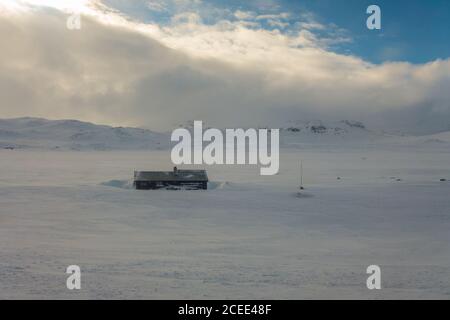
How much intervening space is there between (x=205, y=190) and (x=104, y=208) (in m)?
7.14

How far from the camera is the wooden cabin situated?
75.3 ft

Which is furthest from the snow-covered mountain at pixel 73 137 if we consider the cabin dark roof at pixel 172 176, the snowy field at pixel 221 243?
the snowy field at pixel 221 243

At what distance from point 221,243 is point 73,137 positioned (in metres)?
134

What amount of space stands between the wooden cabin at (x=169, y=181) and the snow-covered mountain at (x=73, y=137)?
7875cm

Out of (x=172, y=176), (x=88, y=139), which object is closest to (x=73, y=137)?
(x=88, y=139)

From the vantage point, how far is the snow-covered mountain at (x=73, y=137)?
109069mm

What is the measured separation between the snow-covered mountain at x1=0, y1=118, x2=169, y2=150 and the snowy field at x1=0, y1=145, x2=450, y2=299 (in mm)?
84324

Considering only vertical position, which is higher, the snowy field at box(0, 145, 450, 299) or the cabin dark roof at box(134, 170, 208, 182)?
the cabin dark roof at box(134, 170, 208, 182)

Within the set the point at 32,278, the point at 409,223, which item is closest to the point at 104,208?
the point at 32,278

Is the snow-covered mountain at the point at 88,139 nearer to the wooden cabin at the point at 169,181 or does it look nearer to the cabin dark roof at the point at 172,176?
the cabin dark roof at the point at 172,176

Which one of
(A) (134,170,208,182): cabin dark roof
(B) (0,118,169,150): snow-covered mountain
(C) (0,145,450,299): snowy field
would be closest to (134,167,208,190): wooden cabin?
(A) (134,170,208,182): cabin dark roof

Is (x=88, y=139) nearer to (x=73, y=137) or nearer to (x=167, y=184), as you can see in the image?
(x=73, y=137)

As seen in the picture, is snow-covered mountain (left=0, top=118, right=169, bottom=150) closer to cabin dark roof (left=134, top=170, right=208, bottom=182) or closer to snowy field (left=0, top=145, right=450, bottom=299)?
cabin dark roof (left=134, top=170, right=208, bottom=182)

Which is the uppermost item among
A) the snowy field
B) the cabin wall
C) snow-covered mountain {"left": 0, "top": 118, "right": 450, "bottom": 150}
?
snow-covered mountain {"left": 0, "top": 118, "right": 450, "bottom": 150}
